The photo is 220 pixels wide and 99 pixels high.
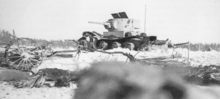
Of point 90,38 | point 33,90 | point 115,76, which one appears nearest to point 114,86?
point 115,76

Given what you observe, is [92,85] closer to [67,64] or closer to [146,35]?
[67,64]

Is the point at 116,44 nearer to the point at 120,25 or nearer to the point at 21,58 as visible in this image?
the point at 120,25

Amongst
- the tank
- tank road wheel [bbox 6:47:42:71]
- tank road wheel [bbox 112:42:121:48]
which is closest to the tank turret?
the tank

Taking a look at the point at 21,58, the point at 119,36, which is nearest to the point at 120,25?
the point at 119,36

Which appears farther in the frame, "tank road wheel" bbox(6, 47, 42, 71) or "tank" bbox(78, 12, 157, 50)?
"tank" bbox(78, 12, 157, 50)

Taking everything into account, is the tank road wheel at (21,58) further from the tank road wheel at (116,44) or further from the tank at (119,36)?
the tank road wheel at (116,44)

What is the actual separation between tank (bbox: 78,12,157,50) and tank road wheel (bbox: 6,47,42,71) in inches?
171

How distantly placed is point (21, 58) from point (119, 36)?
16.6 feet

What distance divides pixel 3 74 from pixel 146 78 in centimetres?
238

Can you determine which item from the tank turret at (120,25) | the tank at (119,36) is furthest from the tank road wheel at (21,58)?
the tank turret at (120,25)

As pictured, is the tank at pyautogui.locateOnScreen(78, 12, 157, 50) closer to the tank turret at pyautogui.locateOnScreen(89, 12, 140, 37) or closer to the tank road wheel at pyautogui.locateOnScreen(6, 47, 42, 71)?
the tank turret at pyautogui.locateOnScreen(89, 12, 140, 37)

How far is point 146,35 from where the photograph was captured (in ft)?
24.2

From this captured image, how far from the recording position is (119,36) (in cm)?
747

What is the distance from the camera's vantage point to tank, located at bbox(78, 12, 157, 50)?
23.5 feet
